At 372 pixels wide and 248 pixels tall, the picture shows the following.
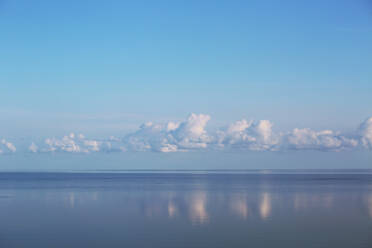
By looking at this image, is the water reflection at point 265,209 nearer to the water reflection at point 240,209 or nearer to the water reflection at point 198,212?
the water reflection at point 240,209

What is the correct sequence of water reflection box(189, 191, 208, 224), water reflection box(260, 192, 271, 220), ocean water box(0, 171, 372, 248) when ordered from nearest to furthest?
ocean water box(0, 171, 372, 248) < water reflection box(189, 191, 208, 224) < water reflection box(260, 192, 271, 220)

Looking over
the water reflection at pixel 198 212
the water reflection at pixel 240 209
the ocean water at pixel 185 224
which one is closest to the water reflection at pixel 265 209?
the ocean water at pixel 185 224

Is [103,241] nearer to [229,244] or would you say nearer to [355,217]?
[229,244]

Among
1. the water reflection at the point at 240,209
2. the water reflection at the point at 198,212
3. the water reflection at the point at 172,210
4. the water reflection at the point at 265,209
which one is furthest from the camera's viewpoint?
the water reflection at the point at 172,210

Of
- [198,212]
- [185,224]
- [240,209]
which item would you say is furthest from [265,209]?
[185,224]

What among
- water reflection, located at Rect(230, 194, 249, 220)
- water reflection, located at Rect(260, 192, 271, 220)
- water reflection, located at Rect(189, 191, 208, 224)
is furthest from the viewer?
water reflection, located at Rect(260, 192, 271, 220)

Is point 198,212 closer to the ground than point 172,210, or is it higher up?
higher up

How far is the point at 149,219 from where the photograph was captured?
101ft

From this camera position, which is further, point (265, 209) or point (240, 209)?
point (265, 209)

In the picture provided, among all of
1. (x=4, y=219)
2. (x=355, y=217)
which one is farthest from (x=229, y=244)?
(x=4, y=219)

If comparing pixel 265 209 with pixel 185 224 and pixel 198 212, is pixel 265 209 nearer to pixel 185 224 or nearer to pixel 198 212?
pixel 198 212

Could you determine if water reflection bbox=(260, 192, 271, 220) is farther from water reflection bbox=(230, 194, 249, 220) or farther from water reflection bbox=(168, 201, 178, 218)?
water reflection bbox=(168, 201, 178, 218)

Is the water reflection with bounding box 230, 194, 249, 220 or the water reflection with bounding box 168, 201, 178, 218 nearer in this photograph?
the water reflection with bounding box 230, 194, 249, 220

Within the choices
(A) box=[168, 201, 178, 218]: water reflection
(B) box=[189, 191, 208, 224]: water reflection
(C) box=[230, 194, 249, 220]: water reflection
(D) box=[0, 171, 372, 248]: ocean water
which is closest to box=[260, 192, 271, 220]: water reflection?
(D) box=[0, 171, 372, 248]: ocean water
